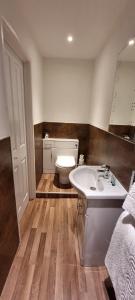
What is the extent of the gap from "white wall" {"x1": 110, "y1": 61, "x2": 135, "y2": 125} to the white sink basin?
0.58 metres

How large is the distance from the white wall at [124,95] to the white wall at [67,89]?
4.54 ft

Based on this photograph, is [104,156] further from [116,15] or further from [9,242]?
[116,15]

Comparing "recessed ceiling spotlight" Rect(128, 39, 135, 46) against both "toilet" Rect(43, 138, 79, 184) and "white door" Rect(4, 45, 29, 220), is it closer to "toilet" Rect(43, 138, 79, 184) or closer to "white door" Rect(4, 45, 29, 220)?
"white door" Rect(4, 45, 29, 220)

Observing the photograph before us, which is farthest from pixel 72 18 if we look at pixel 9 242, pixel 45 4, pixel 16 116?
pixel 9 242

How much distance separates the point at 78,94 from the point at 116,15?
4.82 ft

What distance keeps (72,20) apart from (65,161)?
1.90 m

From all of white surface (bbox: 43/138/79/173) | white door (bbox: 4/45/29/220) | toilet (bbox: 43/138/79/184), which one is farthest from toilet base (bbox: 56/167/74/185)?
white door (bbox: 4/45/29/220)

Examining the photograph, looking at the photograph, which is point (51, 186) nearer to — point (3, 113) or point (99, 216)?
point (99, 216)

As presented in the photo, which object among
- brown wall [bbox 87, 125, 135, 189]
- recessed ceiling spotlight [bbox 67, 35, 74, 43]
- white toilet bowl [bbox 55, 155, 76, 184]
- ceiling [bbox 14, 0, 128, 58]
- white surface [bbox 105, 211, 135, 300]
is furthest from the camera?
white toilet bowl [bbox 55, 155, 76, 184]

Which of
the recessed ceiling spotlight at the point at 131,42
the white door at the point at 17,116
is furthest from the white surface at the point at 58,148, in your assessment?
the recessed ceiling spotlight at the point at 131,42

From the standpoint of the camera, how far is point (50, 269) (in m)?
1.27

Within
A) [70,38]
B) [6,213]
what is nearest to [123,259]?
[6,213]

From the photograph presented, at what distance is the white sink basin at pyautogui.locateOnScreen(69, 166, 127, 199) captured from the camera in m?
1.09

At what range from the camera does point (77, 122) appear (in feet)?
9.64
